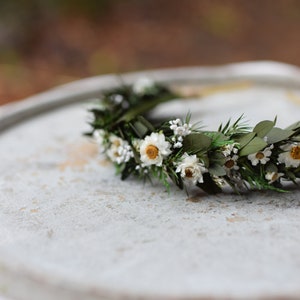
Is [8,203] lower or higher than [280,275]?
higher

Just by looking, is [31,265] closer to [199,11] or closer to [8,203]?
[8,203]

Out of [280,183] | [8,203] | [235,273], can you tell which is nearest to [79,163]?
[8,203]

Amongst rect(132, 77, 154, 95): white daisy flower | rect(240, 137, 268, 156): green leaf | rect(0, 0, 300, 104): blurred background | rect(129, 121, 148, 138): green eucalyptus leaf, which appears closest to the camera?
rect(240, 137, 268, 156): green leaf

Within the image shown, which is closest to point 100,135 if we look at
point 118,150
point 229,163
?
point 118,150

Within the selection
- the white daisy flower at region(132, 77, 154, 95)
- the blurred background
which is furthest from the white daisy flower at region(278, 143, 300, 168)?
the blurred background

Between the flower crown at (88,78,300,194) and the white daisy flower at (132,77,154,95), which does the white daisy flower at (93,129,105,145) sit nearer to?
the flower crown at (88,78,300,194)

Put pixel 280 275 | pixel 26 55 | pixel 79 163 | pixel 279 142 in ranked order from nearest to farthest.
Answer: pixel 280 275
pixel 279 142
pixel 79 163
pixel 26 55
